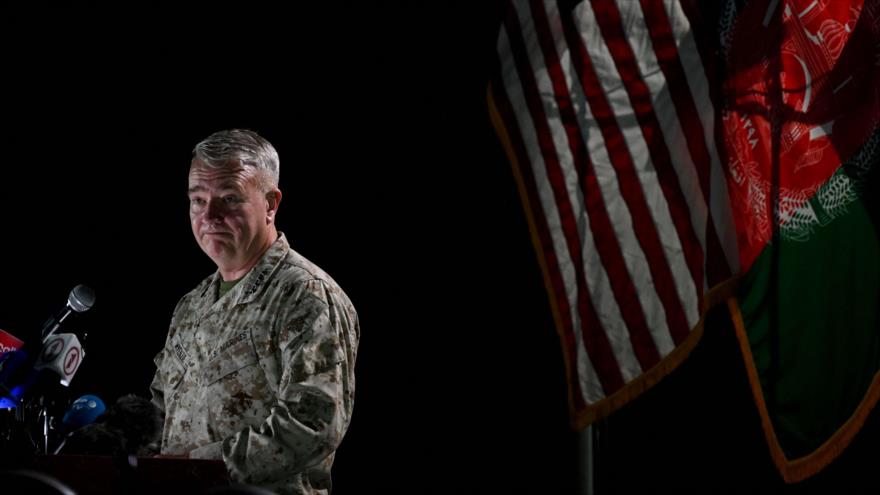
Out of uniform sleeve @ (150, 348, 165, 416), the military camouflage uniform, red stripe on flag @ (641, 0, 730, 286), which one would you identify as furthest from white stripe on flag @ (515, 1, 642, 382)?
uniform sleeve @ (150, 348, 165, 416)

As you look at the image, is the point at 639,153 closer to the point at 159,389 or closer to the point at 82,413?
the point at 159,389

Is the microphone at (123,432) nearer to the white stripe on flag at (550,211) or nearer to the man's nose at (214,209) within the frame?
the man's nose at (214,209)

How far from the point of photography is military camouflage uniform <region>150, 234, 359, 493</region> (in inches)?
69.7

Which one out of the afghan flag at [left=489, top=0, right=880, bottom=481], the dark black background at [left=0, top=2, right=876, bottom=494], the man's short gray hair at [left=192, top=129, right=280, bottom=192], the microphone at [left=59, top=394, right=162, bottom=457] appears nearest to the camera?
the microphone at [left=59, top=394, right=162, bottom=457]

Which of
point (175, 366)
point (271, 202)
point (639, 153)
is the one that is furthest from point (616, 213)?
point (175, 366)

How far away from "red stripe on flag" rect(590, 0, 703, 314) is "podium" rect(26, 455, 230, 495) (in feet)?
4.36

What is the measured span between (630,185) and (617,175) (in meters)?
0.05

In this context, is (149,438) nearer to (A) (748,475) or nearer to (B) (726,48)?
(A) (748,475)

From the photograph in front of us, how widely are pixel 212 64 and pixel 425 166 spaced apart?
0.88 metres

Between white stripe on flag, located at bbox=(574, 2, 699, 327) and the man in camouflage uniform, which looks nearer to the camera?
the man in camouflage uniform

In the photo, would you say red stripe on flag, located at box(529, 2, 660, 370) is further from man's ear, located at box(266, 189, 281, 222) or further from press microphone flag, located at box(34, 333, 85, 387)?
press microphone flag, located at box(34, 333, 85, 387)

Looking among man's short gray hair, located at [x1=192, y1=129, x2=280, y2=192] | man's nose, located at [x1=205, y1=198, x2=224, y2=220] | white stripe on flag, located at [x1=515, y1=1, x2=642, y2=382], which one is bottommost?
white stripe on flag, located at [x1=515, y1=1, x2=642, y2=382]

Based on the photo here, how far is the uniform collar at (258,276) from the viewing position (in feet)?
6.73

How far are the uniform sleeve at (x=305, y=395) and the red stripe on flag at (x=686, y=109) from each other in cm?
92
